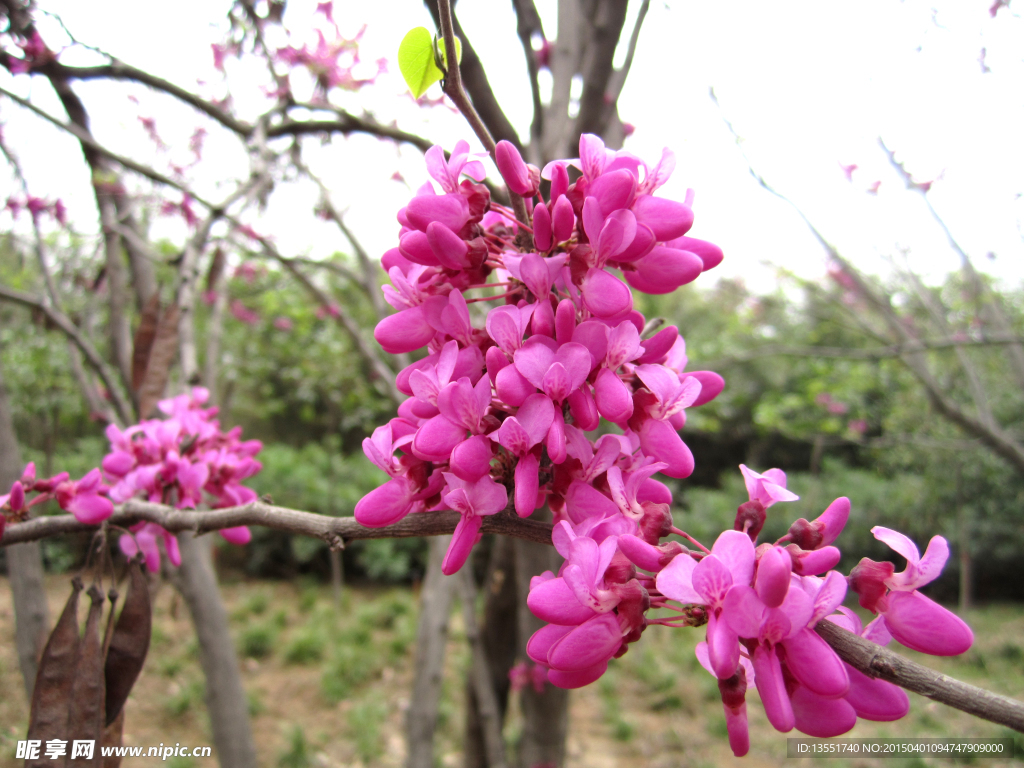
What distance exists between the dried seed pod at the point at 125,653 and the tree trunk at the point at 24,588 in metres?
0.87

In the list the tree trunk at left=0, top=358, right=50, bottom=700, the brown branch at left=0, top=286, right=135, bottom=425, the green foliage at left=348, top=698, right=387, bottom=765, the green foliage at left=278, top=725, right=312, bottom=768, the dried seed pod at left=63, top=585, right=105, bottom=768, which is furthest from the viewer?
Result: the green foliage at left=348, top=698, right=387, bottom=765

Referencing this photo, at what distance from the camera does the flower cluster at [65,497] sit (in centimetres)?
86

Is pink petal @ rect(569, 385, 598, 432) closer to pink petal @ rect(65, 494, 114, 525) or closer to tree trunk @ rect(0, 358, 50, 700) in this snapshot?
pink petal @ rect(65, 494, 114, 525)

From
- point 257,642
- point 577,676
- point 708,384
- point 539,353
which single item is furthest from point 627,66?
point 257,642

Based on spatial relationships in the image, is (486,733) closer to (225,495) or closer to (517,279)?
(225,495)

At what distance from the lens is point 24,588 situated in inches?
61.5

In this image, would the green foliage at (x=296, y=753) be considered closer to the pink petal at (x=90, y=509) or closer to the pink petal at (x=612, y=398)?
the pink petal at (x=90, y=509)

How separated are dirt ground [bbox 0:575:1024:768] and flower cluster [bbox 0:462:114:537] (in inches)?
92.7

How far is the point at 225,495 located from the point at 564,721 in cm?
152

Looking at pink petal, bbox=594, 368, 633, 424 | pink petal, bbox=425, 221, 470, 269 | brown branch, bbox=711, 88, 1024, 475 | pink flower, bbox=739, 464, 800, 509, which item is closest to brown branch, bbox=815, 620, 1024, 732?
pink flower, bbox=739, 464, 800, 509

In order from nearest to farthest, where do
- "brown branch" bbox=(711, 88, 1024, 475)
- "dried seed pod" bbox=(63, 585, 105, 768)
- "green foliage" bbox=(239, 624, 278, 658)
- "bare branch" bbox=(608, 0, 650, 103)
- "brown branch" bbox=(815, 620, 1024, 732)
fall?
"brown branch" bbox=(815, 620, 1024, 732) < "dried seed pod" bbox=(63, 585, 105, 768) < "bare branch" bbox=(608, 0, 650, 103) < "brown branch" bbox=(711, 88, 1024, 475) < "green foliage" bbox=(239, 624, 278, 658)

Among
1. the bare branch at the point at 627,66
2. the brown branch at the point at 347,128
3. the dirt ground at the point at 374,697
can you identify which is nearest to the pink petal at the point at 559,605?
the bare branch at the point at 627,66

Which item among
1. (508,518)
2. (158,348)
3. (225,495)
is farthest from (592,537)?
(158,348)

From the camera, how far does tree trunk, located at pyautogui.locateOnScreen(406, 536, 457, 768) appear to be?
6.41 feet
